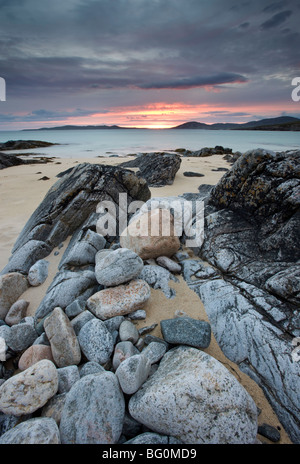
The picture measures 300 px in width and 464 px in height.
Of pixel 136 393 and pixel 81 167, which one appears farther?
pixel 81 167

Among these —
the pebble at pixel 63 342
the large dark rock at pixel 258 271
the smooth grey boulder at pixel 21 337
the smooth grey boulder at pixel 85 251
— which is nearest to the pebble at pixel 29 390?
the pebble at pixel 63 342

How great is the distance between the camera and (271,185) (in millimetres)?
4090

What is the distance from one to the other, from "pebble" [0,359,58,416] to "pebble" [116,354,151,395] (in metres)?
0.67

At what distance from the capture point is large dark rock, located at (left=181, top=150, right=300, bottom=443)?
250cm

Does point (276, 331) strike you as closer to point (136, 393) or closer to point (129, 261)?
point (136, 393)

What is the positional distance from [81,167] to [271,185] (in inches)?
185

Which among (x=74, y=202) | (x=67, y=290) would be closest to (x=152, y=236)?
(x=67, y=290)

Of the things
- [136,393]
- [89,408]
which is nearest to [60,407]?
[89,408]

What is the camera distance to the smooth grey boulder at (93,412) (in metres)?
2.03

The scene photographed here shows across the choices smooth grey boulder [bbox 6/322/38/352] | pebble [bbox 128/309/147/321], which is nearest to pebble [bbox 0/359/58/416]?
smooth grey boulder [bbox 6/322/38/352]

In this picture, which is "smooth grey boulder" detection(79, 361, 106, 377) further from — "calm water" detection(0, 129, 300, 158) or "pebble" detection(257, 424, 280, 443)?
"calm water" detection(0, 129, 300, 158)

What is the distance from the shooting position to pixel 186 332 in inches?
110

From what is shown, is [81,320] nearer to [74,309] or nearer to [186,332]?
[74,309]

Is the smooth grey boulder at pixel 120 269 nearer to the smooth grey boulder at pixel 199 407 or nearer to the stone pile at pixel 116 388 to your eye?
the stone pile at pixel 116 388
